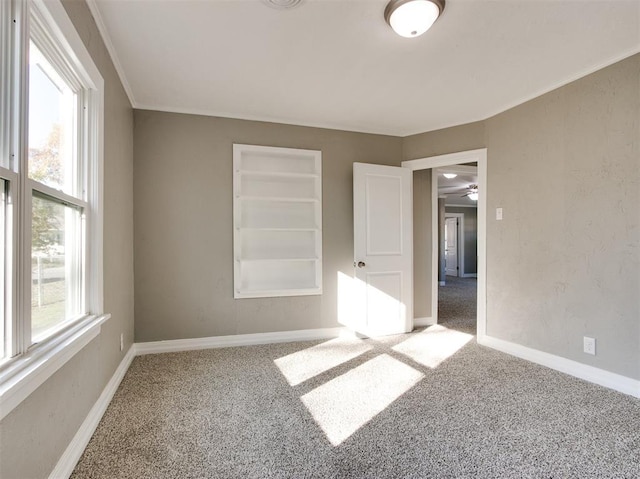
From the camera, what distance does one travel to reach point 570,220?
2.73 m

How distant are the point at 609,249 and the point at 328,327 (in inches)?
102

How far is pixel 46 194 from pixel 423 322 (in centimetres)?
398

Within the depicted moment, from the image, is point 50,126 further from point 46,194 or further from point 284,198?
point 284,198

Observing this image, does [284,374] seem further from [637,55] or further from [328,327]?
[637,55]

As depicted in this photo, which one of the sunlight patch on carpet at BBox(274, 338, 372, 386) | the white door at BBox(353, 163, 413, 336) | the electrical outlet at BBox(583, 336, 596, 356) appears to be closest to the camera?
the electrical outlet at BBox(583, 336, 596, 356)

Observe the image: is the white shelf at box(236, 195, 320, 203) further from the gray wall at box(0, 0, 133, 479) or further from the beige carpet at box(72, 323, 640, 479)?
the beige carpet at box(72, 323, 640, 479)

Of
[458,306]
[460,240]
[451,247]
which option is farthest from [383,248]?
[451,247]

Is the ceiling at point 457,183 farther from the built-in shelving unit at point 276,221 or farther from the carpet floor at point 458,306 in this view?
the carpet floor at point 458,306

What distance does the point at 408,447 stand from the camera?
1.75m

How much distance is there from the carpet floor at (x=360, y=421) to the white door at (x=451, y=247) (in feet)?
25.4

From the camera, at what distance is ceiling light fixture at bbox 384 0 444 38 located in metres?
1.78

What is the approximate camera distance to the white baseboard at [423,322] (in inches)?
167

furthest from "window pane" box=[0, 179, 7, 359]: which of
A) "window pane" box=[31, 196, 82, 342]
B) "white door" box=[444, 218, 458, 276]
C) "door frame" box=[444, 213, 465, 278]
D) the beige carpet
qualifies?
"door frame" box=[444, 213, 465, 278]

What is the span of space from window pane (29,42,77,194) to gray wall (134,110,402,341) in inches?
55.2
